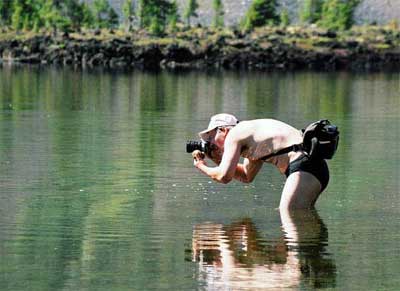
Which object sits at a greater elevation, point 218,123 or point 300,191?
point 218,123

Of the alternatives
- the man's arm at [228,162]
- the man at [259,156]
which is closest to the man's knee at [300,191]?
the man at [259,156]

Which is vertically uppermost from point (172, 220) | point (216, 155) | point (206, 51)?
point (216, 155)

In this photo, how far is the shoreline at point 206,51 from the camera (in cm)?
15562

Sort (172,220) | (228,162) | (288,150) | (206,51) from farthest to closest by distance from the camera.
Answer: (206,51)
(172,220)
(288,150)
(228,162)

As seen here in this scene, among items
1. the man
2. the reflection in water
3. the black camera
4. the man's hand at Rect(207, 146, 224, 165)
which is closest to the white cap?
the man

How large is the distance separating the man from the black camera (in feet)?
0.24

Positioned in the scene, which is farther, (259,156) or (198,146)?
(259,156)

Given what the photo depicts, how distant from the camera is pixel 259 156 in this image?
679 inches

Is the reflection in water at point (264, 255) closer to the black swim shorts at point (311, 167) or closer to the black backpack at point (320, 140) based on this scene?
the black swim shorts at point (311, 167)

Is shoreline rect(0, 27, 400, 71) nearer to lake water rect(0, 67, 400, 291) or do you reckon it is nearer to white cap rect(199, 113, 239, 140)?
lake water rect(0, 67, 400, 291)

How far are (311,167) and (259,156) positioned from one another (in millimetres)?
729

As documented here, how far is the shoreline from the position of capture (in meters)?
156

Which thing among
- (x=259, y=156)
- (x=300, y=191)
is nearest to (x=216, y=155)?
(x=259, y=156)

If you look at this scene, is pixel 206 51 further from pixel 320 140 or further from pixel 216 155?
pixel 320 140
